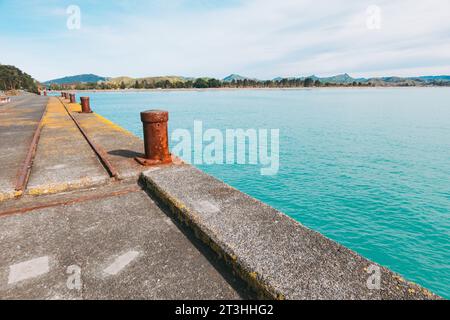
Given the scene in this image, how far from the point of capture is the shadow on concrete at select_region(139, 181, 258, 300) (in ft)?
6.49

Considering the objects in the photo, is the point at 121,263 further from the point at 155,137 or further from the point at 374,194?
the point at 374,194

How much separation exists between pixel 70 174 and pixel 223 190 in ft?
8.38

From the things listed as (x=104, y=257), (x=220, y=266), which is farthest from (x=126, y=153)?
(x=220, y=266)

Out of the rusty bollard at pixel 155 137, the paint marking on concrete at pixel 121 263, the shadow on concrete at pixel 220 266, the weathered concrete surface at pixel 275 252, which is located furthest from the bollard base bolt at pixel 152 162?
the paint marking on concrete at pixel 121 263

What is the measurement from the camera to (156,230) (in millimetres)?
2826

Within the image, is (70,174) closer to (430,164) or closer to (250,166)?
(250,166)

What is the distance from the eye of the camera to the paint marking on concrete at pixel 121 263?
2221 millimetres

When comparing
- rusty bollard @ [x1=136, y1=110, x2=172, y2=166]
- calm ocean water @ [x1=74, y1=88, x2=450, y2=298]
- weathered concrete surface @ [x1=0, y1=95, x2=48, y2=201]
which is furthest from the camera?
calm ocean water @ [x1=74, y1=88, x2=450, y2=298]

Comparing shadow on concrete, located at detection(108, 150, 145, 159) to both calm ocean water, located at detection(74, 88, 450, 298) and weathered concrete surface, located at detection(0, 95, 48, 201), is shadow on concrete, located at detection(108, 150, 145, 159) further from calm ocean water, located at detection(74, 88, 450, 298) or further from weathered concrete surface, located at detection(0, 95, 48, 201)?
calm ocean water, located at detection(74, 88, 450, 298)

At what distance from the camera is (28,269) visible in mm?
2242

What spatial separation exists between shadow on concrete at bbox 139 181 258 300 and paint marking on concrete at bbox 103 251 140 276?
532 mm

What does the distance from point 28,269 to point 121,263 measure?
741mm

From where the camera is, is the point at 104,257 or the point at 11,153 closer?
the point at 104,257

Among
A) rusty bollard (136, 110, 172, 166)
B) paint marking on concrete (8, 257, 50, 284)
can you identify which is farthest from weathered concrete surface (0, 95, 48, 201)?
rusty bollard (136, 110, 172, 166)
